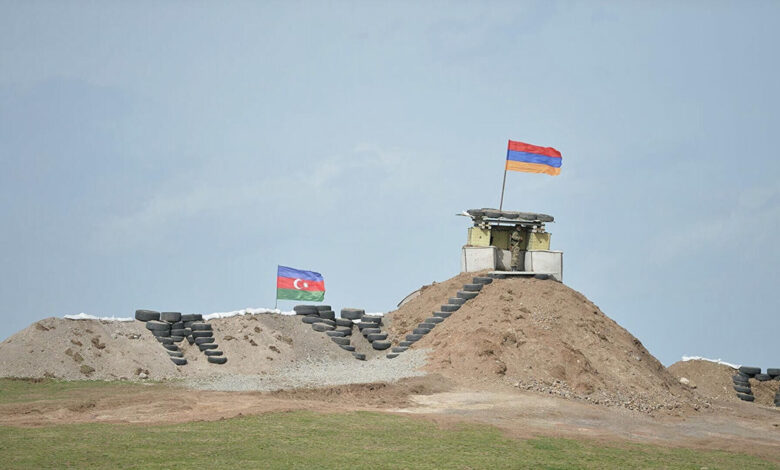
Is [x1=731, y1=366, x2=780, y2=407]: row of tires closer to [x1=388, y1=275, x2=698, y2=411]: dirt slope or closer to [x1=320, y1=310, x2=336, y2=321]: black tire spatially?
[x1=388, y1=275, x2=698, y2=411]: dirt slope

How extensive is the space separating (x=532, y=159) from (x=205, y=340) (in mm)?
17230

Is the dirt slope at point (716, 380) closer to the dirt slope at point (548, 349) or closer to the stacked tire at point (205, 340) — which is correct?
the dirt slope at point (548, 349)

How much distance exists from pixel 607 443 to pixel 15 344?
22.9m

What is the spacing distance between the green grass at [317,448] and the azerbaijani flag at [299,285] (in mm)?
17035

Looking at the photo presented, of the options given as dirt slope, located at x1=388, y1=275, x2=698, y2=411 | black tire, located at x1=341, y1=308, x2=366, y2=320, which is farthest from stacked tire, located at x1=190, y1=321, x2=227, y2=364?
dirt slope, located at x1=388, y1=275, x2=698, y2=411

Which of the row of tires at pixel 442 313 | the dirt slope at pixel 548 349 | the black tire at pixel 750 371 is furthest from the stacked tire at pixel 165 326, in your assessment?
the black tire at pixel 750 371

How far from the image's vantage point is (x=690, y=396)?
107ft

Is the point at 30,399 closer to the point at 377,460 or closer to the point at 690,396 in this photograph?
the point at 377,460

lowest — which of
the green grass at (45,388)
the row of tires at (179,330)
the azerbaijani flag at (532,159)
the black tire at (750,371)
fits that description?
the green grass at (45,388)

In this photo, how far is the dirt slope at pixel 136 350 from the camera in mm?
32062

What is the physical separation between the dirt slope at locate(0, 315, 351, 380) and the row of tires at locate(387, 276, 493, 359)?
292cm

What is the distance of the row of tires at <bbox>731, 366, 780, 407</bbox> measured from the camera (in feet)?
140

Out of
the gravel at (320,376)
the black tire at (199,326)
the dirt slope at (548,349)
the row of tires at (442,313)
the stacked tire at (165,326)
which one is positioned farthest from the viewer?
the black tire at (199,326)

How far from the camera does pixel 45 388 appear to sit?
29.0 metres
